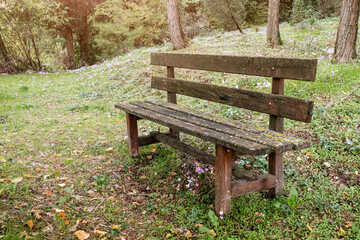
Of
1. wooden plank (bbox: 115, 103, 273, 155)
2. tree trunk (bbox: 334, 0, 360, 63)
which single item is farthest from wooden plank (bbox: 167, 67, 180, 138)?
tree trunk (bbox: 334, 0, 360, 63)

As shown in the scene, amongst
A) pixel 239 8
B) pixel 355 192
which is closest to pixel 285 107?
pixel 355 192

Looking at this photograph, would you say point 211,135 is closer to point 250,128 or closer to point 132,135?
point 250,128

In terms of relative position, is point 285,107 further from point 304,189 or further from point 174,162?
point 174,162

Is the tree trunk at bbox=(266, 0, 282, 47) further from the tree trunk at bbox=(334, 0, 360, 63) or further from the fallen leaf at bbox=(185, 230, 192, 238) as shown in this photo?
the fallen leaf at bbox=(185, 230, 192, 238)

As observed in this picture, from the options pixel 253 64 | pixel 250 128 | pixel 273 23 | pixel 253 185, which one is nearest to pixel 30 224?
pixel 253 185

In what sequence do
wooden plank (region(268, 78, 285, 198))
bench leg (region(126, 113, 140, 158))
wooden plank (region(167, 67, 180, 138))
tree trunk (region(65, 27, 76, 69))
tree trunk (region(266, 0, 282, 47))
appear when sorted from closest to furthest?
1. wooden plank (region(268, 78, 285, 198))
2. bench leg (region(126, 113, 140, 158))
3. wooden plank (region(167, 67, 180, 138))
4. tree trunk (region(266, 0, 282, 47))
5. tree trunk (region(65, 27, 76, 69))

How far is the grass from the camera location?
2.65 metres

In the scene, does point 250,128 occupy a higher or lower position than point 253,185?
higher

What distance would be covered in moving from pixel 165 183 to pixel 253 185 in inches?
45.7

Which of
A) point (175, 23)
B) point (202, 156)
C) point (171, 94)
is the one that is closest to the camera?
point (202, 156)

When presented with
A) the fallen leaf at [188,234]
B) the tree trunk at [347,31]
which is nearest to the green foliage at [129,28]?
the tree trunk at [347,31]

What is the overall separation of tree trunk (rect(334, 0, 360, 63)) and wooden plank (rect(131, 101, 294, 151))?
4.61 meters

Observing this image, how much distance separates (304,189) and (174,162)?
65.8 inches

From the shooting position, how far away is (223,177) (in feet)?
8.69
